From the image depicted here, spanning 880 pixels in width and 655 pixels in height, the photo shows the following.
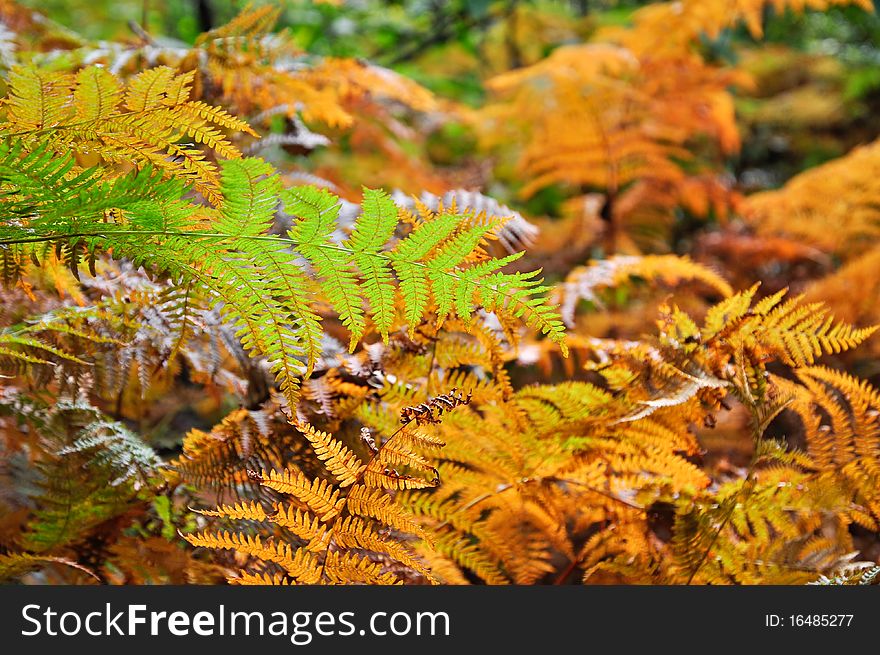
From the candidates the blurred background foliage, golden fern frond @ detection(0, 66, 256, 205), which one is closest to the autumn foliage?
golden fern frond @ detection(0, 66, 256, 205)

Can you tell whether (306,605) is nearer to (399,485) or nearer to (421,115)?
(399,485)

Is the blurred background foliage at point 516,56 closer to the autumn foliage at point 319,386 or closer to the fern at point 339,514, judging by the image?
the autumn foliage at point 319,386

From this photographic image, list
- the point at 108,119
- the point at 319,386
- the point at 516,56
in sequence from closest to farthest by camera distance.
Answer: the point at 108,119, the point at 319,386, the point at 516,56

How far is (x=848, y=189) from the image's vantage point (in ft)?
8.79

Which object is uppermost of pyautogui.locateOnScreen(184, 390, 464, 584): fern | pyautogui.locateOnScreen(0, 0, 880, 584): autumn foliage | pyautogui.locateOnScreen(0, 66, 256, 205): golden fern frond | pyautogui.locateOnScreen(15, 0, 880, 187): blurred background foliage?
pyautogui.locateOnScreen(15, 0, 880, 187): blurred background foliage

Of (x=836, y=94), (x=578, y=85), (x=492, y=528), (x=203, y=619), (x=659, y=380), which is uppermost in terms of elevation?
Result: (x=836, y=94)

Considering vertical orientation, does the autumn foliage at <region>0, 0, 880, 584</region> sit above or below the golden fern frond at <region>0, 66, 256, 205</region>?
below

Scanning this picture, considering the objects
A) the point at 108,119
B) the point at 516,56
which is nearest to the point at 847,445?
the point at 108,119

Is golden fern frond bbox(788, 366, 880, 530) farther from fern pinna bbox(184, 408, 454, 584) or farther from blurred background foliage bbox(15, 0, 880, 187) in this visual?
blurred background foliage bbox(15, 0, 880, 187)

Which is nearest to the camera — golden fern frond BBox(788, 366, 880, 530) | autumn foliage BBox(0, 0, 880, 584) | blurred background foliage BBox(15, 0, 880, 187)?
autumn foliage BBox(0, 0, 880, 584)

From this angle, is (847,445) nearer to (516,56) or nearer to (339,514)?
(339,514)

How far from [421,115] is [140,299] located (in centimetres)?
283

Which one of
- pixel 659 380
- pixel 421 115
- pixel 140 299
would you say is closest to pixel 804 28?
pixel 421 115

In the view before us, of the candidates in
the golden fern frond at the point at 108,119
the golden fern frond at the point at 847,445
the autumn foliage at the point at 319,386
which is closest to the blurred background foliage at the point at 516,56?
the autumn foliage at the point at 319,386
